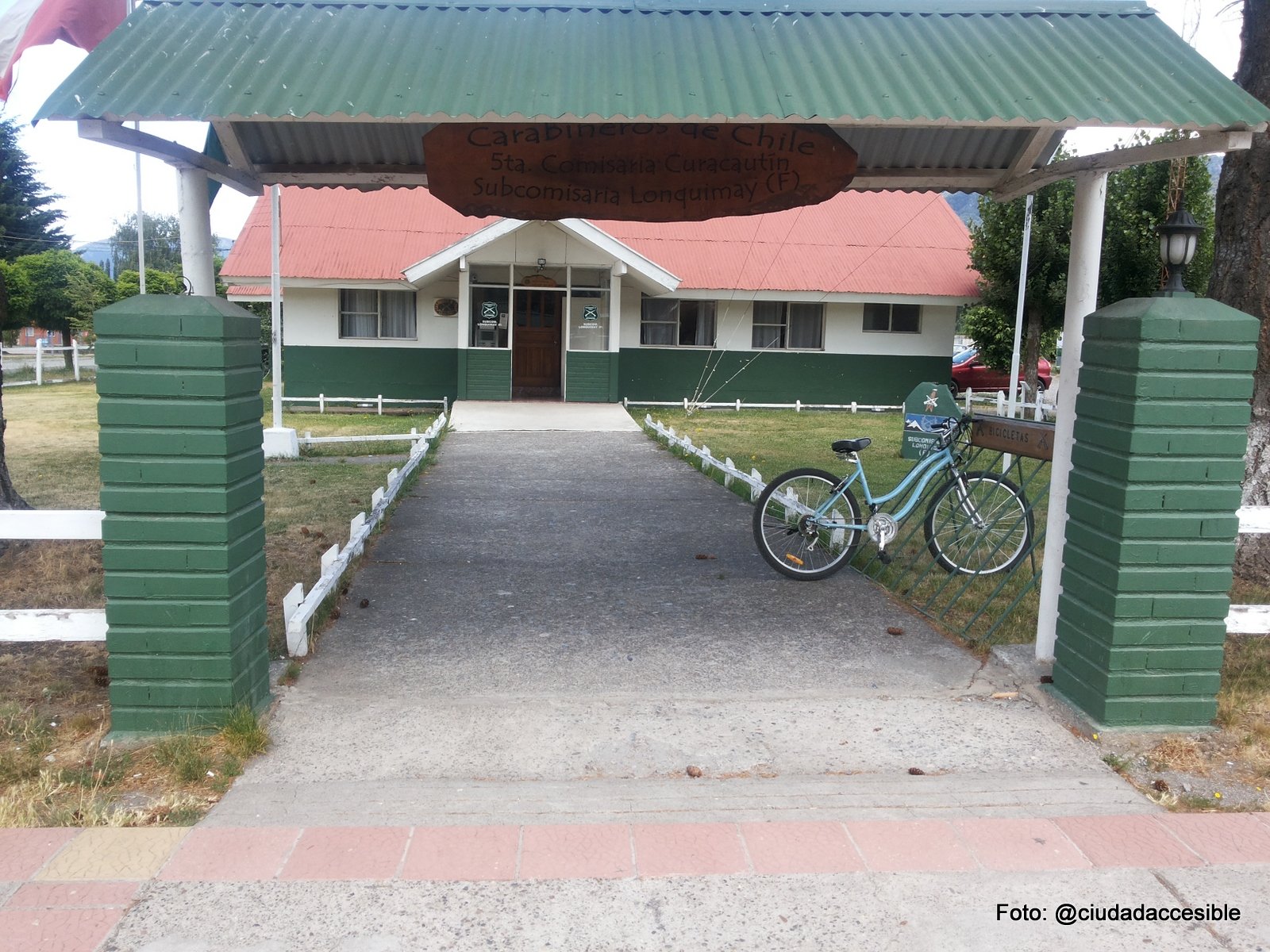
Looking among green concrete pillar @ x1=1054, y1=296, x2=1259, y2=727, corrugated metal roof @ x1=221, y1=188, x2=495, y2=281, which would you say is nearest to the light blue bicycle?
green concrete pillar @ x1=1054, y1=296, x2=1259, y2=727

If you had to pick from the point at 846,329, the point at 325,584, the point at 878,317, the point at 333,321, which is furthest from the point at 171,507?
the point at 878,317

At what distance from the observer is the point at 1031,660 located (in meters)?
5.58

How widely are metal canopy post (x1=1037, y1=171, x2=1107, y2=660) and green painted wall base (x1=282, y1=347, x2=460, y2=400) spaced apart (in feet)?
62.2

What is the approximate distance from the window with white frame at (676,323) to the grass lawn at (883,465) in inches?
68.8

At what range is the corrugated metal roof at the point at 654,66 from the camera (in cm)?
472

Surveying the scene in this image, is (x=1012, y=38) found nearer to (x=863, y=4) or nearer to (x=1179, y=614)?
(x=863, y=4)

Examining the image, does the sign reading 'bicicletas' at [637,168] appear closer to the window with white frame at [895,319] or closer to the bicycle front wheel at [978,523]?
the bicycle front wheel at [978,523]

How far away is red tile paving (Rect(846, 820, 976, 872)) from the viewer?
3660 mm

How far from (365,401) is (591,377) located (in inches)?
202

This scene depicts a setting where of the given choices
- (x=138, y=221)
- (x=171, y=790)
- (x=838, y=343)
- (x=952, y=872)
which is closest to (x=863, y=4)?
(x=952, y=872)

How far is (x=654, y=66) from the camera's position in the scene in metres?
5.12

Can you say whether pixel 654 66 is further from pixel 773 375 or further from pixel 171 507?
pixel 773 375

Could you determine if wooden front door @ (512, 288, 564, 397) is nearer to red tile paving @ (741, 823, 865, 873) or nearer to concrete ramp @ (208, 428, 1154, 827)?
concrete ramp @ (208, 428, 1154, 827)

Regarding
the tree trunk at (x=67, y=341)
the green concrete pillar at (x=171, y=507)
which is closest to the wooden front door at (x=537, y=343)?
the tree trunk at (x=67, y=341)
